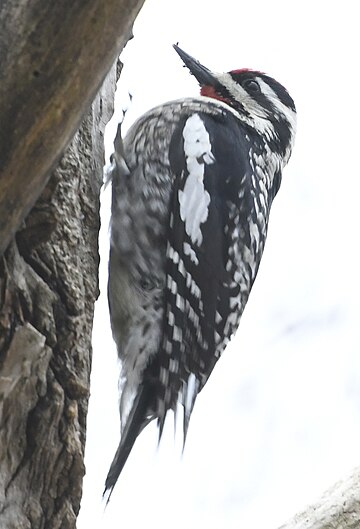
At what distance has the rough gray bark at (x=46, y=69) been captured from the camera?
4.01ft

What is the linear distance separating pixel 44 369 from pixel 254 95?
1553mm

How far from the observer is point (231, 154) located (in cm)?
238

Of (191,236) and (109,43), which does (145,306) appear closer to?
(191,236)

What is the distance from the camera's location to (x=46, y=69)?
123 cm

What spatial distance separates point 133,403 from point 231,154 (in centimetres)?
70

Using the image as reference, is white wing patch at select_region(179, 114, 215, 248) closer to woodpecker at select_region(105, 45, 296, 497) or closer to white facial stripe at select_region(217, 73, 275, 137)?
woodpecker at select_region(105, 45, 296, 497)

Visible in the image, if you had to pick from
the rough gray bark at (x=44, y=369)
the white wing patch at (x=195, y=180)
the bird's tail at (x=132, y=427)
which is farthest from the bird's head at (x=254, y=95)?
the rough gray bark at (x=44, y=369)

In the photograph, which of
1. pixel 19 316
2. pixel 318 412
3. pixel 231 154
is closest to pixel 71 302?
pixel 19 316

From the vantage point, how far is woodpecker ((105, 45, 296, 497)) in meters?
2.16

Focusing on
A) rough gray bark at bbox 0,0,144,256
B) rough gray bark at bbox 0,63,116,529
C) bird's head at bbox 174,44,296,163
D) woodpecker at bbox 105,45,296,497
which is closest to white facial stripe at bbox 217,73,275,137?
bird's head at bbox 174,44,296,163

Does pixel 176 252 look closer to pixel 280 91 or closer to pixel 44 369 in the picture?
pixel 44 369

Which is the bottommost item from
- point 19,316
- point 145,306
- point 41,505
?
point 41,505

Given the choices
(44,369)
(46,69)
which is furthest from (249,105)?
(46,69)

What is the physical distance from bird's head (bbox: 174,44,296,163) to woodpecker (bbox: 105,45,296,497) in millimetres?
349
